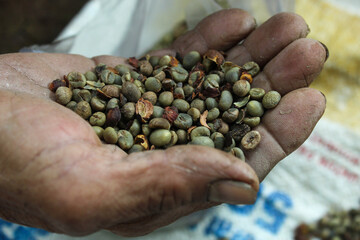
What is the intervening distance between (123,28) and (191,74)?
1.56 m

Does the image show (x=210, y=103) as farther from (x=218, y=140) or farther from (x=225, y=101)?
(x=218, y=140)

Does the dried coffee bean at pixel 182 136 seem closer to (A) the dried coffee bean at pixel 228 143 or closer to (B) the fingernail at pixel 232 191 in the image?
(A) the dried coffee bean at pixel 228 143

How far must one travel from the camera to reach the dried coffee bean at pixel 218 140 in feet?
6.84

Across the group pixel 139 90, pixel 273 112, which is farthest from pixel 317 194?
pixel 139 90

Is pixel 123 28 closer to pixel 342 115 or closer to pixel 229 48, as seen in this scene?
pixel 229 48

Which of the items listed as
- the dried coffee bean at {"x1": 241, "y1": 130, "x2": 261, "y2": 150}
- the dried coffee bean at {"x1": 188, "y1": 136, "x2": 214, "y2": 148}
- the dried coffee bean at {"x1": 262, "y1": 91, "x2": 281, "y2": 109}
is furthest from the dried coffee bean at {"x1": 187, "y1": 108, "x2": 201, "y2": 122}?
the dried coffee bean at {"x1": 262, "y1": 91, "x2": 281, "y2": 109}

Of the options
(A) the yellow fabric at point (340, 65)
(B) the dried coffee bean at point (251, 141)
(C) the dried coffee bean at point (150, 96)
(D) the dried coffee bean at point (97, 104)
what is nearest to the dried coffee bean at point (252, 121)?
(B) the dried coffee bean at point (251, 141)

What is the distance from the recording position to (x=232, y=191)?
1561 mm

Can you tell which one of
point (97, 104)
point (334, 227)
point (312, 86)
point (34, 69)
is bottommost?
point (334, 227)

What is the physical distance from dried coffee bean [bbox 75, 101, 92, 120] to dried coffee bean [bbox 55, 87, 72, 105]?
0.30 ft

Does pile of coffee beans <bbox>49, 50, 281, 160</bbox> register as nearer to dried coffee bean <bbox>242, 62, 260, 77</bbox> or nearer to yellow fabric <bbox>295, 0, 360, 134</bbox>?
dried coffee bean <bbox>242, 62, 260, 77</bbox>

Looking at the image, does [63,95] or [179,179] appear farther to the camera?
[63,95]

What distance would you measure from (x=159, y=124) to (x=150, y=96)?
30cm

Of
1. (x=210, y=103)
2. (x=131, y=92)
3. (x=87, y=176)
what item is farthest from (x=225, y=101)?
(x=87, y=176)
